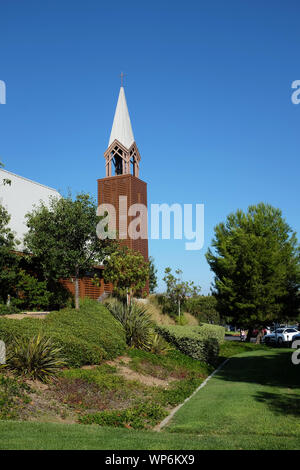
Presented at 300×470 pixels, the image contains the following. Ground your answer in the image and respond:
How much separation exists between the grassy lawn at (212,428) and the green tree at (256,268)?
2166 cm

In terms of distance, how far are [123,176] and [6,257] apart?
20.0 meters

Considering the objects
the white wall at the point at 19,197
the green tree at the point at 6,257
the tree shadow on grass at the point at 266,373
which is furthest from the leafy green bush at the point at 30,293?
the tree shadow on grass at the point at 266,373

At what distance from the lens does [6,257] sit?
21.9m

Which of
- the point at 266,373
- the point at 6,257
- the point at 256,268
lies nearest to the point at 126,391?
the point at 266,373

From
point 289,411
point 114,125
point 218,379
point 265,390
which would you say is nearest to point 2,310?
point 218,379

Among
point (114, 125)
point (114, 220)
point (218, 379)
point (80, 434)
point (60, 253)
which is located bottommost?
point (218, 379)

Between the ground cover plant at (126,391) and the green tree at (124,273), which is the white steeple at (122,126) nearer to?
the green tree at (124,273)

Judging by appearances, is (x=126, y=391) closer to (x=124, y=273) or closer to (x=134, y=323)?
(x=134, y=323)

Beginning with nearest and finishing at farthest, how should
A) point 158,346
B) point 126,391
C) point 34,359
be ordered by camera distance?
point 34,359
point 126,391
point 158,346

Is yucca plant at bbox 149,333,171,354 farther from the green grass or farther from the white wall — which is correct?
the white wall

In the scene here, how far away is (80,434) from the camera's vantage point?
690 cm

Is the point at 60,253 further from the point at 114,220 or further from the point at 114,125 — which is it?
the point at 114,125

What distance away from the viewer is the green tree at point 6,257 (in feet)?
69.4
